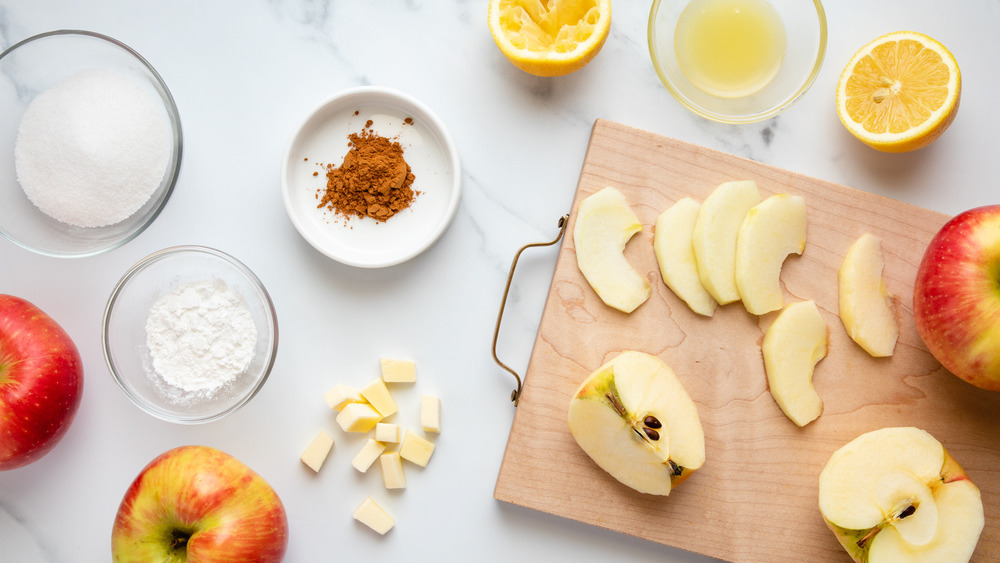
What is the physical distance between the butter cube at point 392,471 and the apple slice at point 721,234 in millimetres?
732

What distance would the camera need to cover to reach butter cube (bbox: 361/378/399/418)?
132 centimetres

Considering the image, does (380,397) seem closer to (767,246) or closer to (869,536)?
(767,246)

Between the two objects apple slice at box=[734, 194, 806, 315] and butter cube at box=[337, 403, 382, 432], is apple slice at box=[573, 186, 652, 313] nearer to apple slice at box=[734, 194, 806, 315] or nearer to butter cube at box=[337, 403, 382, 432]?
apple slice at box=[734, 194, 806, 315]

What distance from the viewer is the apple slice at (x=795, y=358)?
49.3 inches

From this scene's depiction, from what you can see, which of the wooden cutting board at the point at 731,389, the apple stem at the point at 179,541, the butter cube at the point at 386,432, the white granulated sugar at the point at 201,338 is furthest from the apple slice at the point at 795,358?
the apple stem at the point at 179,541

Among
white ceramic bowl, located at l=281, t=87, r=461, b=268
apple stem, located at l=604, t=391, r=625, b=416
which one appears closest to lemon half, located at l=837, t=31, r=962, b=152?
apple stem, located at l=604, t=391, r=625, b=416

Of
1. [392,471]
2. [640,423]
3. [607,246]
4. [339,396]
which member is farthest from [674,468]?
[339,396]

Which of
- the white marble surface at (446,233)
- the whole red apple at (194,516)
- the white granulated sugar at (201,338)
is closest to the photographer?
the whole red apple at (194,516)

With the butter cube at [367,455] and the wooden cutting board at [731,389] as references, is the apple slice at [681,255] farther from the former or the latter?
the butter cube at [367,455]

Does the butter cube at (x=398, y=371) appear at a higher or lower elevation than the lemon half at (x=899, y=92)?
lower

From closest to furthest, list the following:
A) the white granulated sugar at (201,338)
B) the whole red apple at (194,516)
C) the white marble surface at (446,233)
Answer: the whole red apple at (194,516) < the white granulated sugar at (201,338) < the white marble surface at (446,233)

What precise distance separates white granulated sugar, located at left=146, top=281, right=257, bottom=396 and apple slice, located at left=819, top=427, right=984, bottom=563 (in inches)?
46.0

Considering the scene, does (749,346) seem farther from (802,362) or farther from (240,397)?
(240,397)

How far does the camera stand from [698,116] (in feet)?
4.45
